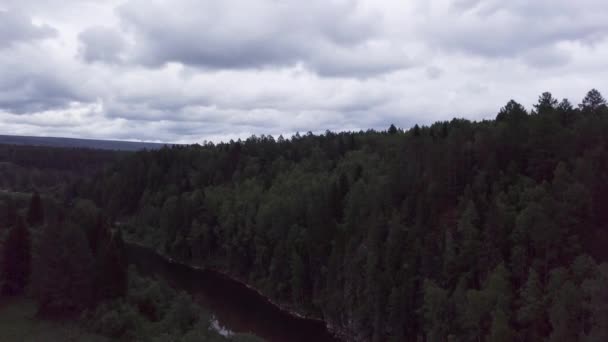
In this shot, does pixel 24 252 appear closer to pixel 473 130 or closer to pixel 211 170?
pixel 473 130

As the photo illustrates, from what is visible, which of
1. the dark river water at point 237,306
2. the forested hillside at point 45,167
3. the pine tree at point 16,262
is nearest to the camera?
the pine tree at point 16,262

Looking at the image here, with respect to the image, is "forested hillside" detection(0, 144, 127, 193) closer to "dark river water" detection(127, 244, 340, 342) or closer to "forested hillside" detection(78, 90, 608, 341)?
"dark river water" detection(127, 244, 340, 342)

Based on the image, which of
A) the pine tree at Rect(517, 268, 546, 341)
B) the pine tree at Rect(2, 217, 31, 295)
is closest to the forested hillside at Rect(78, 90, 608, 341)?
the pine tree at Rect(517, 268, 546, 341)

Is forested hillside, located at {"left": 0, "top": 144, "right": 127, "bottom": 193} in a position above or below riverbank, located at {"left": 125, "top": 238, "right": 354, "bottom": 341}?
above

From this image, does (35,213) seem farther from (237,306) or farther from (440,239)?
(440,239)

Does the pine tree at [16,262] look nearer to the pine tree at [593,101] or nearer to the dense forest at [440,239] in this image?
the dense forest at [440,239]

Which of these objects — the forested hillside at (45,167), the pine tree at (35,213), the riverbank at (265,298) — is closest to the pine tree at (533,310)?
the riverbank at (265,298)
